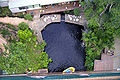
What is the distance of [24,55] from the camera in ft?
78.8

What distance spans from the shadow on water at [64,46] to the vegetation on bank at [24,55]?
171cm

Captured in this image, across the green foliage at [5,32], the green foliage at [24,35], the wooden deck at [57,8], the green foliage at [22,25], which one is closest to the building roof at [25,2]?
the wooden deck at [57,8]

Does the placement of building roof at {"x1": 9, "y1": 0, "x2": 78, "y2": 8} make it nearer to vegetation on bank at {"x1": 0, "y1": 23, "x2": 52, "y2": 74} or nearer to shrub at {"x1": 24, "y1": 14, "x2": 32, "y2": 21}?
shrub at {"x1": 24, "y1": 14, "x2": 32, "y2": 21}

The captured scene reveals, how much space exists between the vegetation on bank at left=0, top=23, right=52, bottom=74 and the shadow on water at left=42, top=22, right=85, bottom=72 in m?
1.71

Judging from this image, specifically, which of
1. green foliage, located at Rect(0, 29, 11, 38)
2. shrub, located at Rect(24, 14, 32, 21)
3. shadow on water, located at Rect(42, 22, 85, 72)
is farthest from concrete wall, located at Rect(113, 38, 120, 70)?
green foliage, located at Rect(0, 29, 11, 38)

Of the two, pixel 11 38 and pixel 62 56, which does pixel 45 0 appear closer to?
pixel 11 38

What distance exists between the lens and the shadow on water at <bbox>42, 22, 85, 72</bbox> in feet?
88.2

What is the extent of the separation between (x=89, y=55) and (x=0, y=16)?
2043cm

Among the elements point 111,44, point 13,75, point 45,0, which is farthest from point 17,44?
point 111,44

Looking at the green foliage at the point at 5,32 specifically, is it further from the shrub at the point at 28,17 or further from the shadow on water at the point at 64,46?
the shadow on water at the point at 64,46

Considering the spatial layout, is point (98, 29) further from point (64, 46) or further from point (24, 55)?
point (24, 55)

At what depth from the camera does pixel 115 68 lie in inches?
951

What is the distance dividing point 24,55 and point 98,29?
14.9 meters

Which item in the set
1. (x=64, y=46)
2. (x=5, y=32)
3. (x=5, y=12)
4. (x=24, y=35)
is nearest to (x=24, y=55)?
(x=24, y=35)
